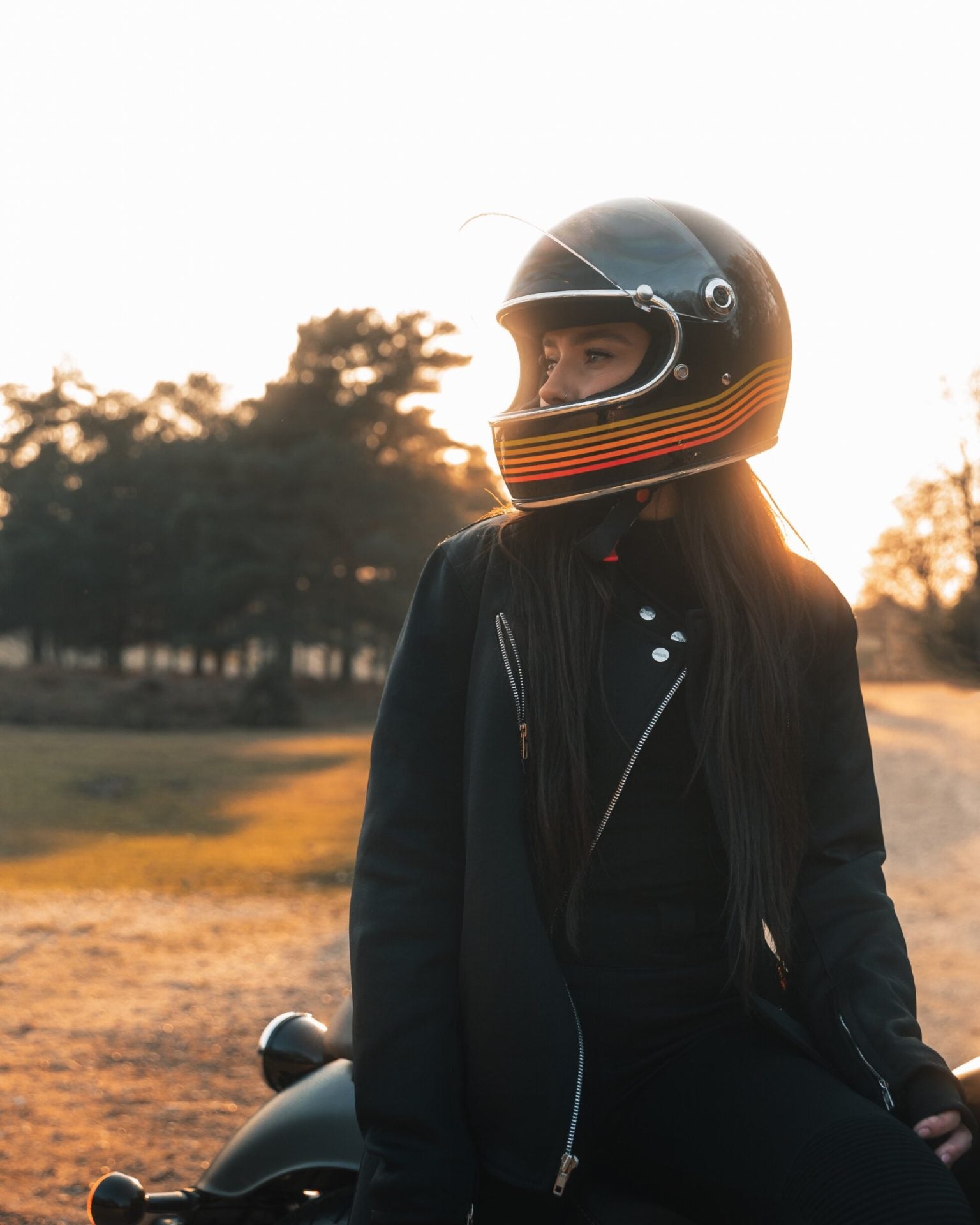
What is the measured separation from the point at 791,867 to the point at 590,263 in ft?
3.24

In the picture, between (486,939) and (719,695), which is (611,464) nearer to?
(719,695)

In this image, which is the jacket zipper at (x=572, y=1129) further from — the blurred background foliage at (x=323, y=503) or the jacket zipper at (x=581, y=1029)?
the blurred background foliage at (x=323, y=503)

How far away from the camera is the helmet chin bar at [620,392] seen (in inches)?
75.5

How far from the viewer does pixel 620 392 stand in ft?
6.35

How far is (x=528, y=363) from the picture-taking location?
2162 millimetres

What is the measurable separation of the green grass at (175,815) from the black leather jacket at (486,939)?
6362 mm

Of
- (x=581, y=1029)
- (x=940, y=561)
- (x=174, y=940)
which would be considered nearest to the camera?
(x=581, y=1029)

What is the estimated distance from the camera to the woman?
1.56m

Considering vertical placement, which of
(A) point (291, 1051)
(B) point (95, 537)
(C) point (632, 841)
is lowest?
(A) point (291, 1051)

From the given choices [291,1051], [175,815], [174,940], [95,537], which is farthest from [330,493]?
[291,1051]

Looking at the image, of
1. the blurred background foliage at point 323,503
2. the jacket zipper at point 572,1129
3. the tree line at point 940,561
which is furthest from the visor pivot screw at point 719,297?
the tree line at point 940,561

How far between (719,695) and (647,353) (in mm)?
594

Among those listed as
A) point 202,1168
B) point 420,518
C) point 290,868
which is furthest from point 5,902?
point 420,518

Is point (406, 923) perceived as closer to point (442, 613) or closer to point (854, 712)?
point (442, 613)
